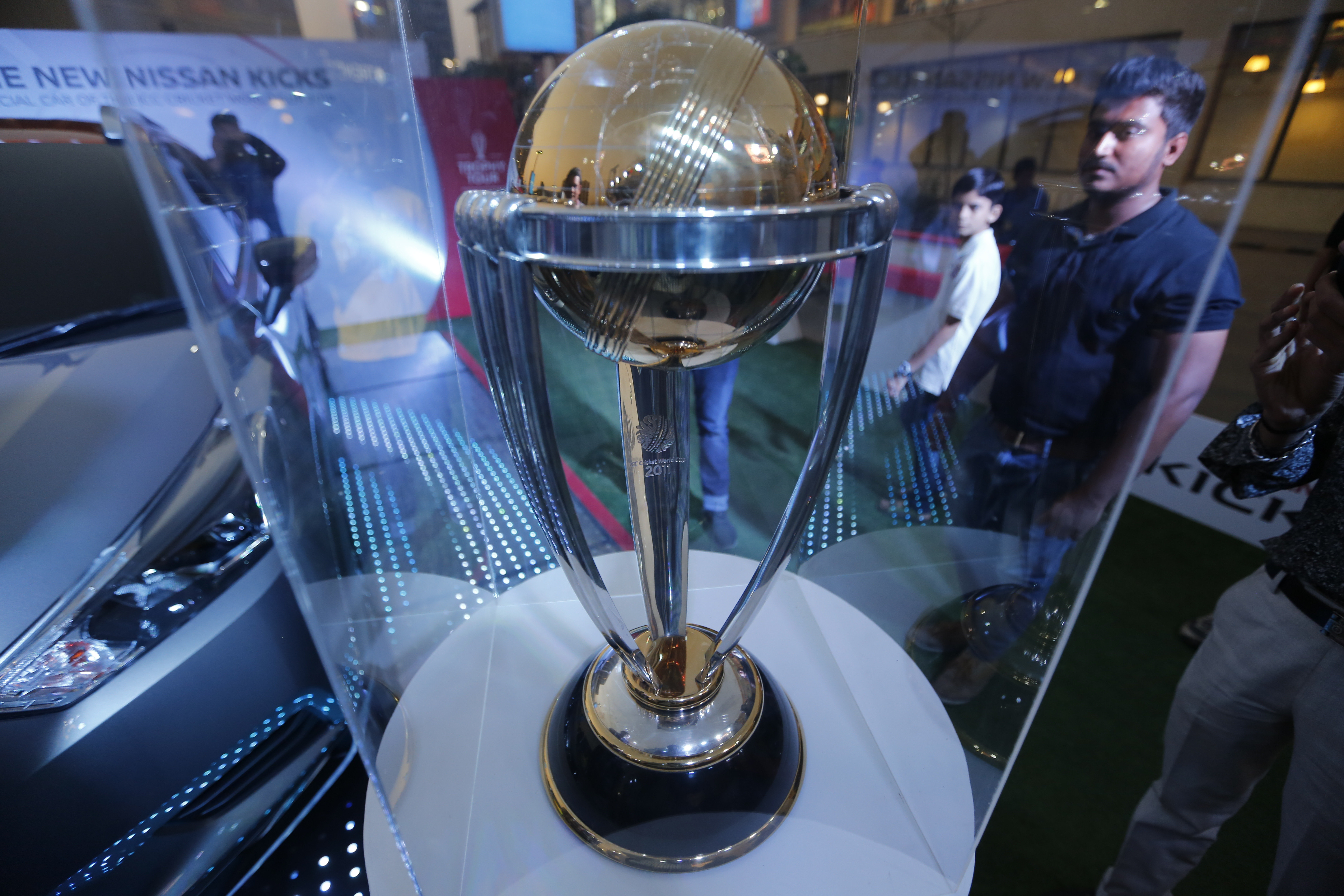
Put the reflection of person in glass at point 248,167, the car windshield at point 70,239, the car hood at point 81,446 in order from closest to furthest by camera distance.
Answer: the reflection of person in glass at point 248,167
the car hood at point 81,446
the car windshield at point 70,239

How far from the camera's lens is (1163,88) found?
0.62 metres

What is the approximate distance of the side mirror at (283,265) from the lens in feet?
2.05

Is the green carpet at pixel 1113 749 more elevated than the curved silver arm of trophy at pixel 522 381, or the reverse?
the curved silver arm of trophy at pixel 522 381

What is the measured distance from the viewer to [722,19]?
0.79 metres

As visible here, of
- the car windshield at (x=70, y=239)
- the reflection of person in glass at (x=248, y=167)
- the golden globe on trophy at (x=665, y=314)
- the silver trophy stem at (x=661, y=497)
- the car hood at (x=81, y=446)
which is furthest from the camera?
the car windshield at (x=70, y=239)

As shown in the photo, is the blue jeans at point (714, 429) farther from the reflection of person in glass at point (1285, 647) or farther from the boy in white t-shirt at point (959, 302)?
the reflection of person in glass at point (1285, 647)

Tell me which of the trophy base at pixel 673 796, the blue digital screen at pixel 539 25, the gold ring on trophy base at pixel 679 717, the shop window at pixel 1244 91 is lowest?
the trophy base at pixel 673 796

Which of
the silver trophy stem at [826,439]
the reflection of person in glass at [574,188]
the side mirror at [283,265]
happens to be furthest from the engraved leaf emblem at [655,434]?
the side mirror at [283,265]

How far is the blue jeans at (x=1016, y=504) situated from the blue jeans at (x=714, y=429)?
45cm

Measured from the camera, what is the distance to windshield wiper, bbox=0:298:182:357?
1.21 metres

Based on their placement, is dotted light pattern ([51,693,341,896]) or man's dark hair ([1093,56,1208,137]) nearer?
man's dark hair ([1093,56,1208,137])

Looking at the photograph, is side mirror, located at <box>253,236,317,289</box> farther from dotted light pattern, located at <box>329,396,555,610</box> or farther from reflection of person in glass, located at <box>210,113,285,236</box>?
dotted light pattern, located at <box>329,396,555,610</box>

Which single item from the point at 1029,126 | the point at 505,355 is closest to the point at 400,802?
the point at 505,355

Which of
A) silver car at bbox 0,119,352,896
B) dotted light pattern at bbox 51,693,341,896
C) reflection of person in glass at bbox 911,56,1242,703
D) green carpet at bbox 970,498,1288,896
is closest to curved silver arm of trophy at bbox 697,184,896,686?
reflection of person in glass at bbox 911,56,1242,703
